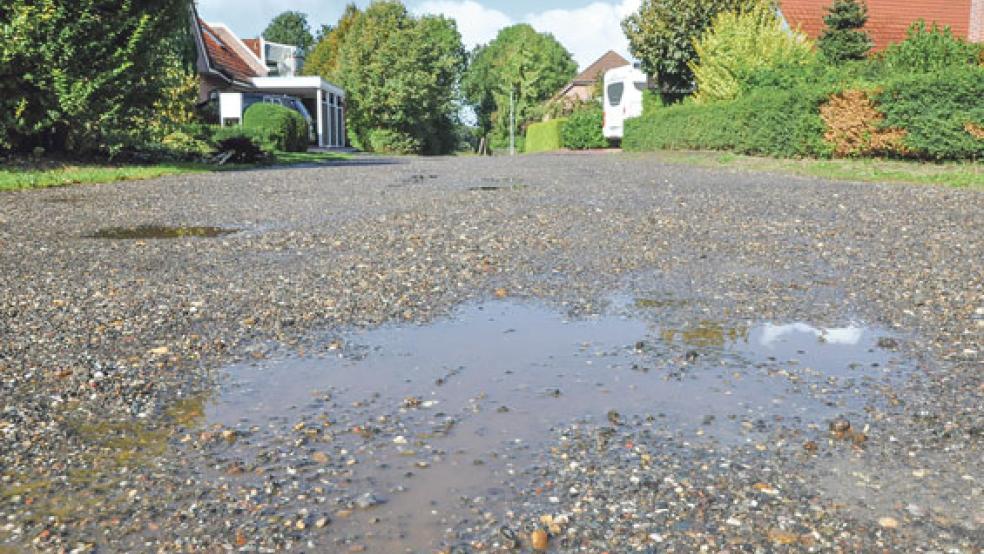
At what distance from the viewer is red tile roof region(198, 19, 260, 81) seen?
3772 cm

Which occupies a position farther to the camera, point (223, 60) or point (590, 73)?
point (590, 73)

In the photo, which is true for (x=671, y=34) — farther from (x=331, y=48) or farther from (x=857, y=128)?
(x=331, y=48)

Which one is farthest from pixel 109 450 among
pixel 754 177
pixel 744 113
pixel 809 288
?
pixel 744 113

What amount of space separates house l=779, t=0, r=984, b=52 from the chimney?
5009mm

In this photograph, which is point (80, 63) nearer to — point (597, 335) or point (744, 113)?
point (597, 335)

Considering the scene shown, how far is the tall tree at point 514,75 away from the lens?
69.3 m

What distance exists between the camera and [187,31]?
18.7m

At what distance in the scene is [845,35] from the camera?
85.8 feet

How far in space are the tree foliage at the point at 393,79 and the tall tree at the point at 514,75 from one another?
17294 millimetres

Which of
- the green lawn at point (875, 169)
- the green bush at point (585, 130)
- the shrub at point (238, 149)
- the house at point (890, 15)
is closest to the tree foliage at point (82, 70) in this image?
the shrub at point (238, 149)

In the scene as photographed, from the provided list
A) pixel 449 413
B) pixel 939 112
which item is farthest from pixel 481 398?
pixel 939 112

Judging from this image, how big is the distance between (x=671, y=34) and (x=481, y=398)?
3402 centimetres

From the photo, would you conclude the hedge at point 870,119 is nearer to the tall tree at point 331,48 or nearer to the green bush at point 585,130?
the green bush at point 585,130

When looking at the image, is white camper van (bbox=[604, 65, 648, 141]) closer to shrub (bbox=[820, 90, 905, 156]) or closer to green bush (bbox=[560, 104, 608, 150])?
green bush (bbox=[560, 104, 608, 150])
